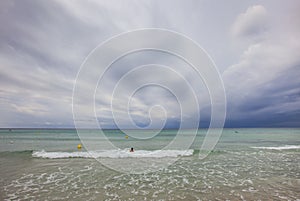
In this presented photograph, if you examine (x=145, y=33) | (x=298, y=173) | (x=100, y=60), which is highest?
(x=145, y=33)

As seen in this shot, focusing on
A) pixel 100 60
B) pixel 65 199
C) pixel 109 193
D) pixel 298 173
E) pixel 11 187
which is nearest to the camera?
pixel 65 199

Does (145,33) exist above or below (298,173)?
above

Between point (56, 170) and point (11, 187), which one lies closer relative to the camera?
point (11, 187)

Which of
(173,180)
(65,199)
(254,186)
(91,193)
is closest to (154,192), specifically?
(173,180)

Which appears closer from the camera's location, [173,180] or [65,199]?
[65,199]

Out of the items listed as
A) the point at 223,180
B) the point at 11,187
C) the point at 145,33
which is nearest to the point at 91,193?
the point at 11,187

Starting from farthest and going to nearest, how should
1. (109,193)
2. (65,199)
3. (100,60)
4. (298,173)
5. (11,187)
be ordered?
(100,60)
(298,173)
(11,187)
(109,193)
(65,199)

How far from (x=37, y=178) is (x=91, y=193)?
4757 mm

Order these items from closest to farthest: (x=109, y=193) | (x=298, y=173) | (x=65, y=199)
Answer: (x=65, y=199) → (x=109, y=193) → (x=298, y=173)

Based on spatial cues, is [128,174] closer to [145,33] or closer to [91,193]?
[91,193]

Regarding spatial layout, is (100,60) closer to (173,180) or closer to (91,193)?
(91,193)

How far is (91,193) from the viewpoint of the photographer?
23.9ft

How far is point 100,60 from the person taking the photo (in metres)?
11.3

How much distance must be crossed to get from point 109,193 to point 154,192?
2174 mm
